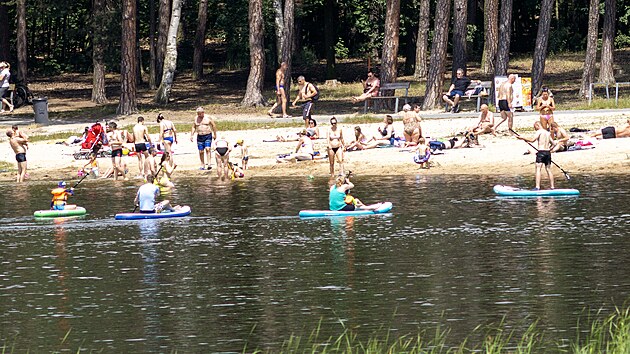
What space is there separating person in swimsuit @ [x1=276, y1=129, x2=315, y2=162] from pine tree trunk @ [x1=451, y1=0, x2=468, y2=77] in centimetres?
1082

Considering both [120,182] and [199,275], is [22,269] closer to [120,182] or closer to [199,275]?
[199,275]

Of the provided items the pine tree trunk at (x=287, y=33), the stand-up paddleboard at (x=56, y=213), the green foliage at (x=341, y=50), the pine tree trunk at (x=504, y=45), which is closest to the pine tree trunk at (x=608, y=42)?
the pine tree trunk at (x=504, y=45)

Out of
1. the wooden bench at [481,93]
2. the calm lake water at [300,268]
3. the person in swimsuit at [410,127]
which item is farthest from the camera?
the wooden bench at [481,93]

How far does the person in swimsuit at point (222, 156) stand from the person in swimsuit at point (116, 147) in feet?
8.67

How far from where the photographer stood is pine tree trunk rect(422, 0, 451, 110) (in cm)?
4253

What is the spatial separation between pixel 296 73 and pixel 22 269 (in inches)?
1595

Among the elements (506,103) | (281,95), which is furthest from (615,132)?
(281,95)

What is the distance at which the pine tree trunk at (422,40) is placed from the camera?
53.3 meters

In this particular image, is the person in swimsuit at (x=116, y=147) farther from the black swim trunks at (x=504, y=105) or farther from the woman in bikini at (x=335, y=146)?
the black swim trunks at (x=504, y=105)

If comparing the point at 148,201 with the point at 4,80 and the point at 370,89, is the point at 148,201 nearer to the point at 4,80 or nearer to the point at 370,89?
the point at 370,89

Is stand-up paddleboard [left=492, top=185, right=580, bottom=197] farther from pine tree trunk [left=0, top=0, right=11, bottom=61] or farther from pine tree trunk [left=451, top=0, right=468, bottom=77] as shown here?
pine tree trunk [left=0, top=0, right=11, bottom=61]

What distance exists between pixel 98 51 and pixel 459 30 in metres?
17.0

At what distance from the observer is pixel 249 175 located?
34.7 m

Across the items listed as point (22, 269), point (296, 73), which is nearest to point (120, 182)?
point (22, 269)
